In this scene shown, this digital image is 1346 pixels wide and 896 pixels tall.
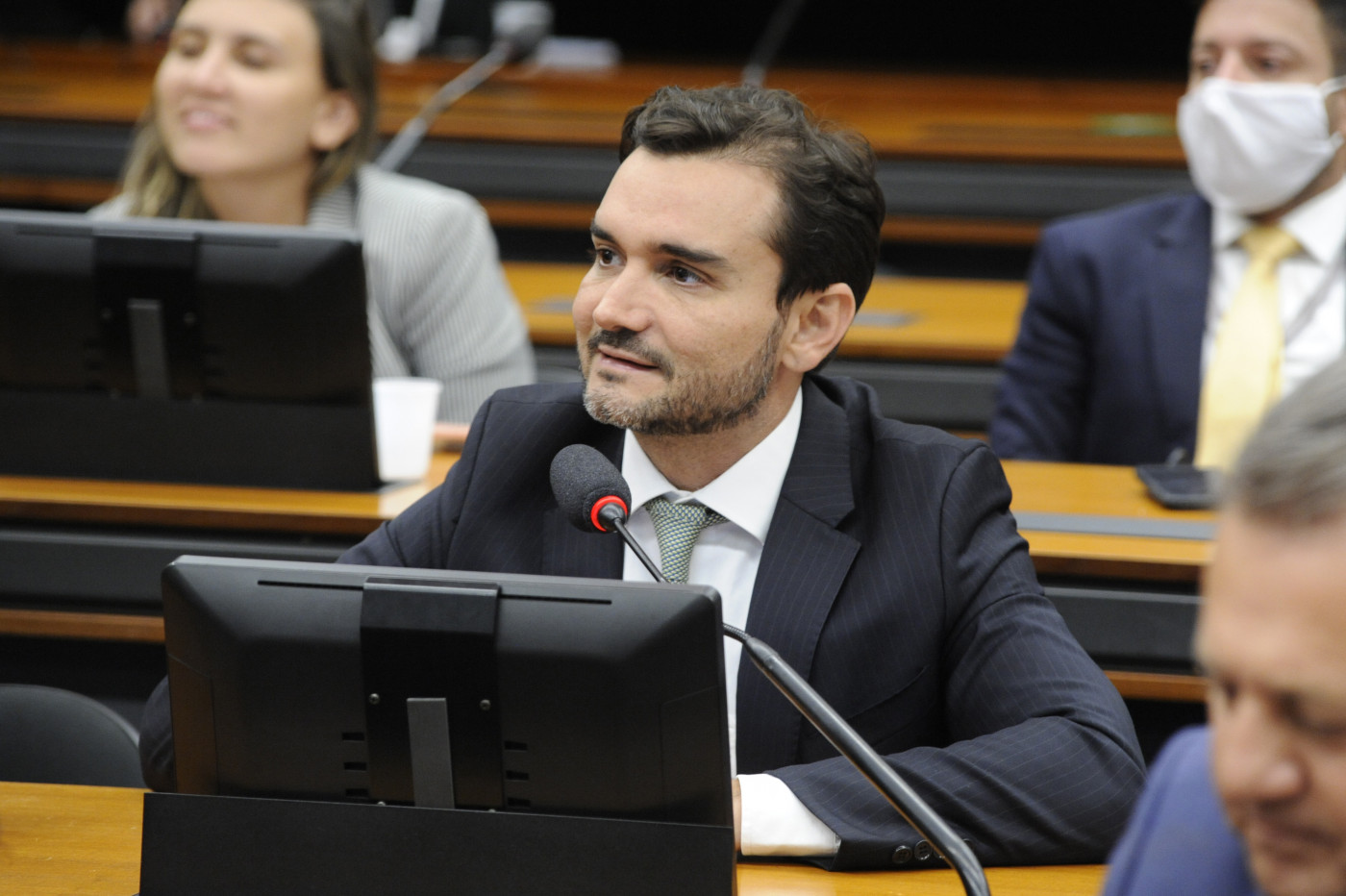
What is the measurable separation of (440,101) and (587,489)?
3496 mm

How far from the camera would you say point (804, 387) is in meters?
1.63

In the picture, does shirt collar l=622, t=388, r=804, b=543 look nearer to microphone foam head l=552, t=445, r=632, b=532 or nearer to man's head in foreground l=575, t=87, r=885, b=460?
man's head in foreground l=575, t=87, r=885, b=460

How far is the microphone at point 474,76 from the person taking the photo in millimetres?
4164

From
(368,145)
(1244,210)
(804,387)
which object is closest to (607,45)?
(368,145)

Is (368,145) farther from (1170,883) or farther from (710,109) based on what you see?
(1170,883)

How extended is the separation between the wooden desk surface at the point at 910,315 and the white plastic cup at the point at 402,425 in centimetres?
70

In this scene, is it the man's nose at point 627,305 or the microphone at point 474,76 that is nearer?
the man's nose at point 627,305

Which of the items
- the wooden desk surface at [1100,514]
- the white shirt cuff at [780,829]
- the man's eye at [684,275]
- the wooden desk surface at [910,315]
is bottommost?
the wooden desk surface at [910,315]

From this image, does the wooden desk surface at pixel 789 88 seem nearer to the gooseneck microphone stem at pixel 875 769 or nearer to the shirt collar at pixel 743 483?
the shirt collar at pixel 743 483

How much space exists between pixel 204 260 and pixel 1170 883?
1.50m

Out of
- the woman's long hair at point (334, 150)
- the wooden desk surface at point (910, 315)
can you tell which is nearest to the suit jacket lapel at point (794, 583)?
the wooden desk surface at point (910, 315)

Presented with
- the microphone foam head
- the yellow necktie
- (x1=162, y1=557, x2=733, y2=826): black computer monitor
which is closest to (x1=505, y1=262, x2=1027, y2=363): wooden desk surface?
the yellow necktie

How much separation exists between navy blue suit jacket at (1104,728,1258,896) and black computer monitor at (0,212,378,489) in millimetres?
1331

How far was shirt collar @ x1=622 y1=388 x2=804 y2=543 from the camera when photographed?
152cm
